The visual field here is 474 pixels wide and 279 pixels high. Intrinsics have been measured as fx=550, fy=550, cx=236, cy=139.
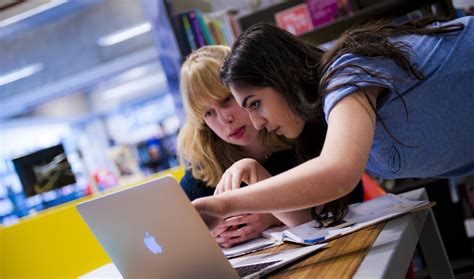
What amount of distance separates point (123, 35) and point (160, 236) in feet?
29.6

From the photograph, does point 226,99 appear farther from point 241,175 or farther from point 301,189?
point 301,189

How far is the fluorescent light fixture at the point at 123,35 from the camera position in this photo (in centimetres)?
939

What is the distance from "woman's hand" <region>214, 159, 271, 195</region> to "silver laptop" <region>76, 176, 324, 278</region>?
269mm

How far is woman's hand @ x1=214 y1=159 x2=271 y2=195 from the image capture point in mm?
1318

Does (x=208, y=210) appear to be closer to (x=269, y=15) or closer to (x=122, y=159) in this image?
(x=269, y=15)

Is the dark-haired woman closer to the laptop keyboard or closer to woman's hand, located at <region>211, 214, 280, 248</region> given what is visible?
the laptop keyboard

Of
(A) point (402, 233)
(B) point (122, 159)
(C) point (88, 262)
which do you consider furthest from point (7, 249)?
(B) point (122, 159)

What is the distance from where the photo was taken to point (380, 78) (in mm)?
976

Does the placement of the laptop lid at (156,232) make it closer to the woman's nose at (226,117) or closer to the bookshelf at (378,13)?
the woman's nose at (226,117)

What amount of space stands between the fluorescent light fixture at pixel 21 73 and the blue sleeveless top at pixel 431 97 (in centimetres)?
934

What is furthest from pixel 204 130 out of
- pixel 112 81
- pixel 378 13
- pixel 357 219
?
pixel 112 81

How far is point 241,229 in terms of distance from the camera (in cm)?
148

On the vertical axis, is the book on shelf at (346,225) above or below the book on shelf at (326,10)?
below

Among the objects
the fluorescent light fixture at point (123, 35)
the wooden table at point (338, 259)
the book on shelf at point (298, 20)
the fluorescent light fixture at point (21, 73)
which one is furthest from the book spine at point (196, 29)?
the fluorescent light fixture at point (21, 73)
